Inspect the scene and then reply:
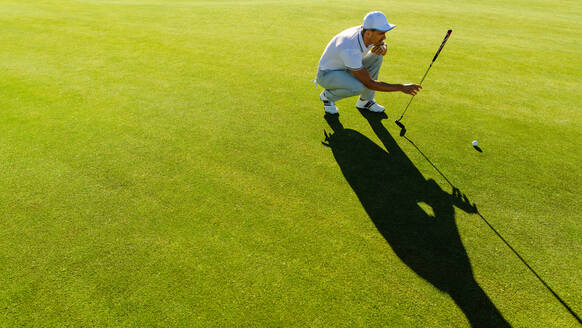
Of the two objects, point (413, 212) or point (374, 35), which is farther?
point (374, 35)

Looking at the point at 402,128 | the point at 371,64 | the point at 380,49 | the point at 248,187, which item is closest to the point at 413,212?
the point at 402,128

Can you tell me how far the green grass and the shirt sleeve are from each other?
1035 mm

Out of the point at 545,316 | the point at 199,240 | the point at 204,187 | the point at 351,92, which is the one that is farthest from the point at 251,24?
the point at 545,316

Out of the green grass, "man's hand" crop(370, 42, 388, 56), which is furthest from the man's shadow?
"man's hand" crop(370, 42, 388, 56)

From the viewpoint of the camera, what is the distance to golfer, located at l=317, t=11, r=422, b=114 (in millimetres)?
4160

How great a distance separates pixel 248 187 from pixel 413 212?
1.99m

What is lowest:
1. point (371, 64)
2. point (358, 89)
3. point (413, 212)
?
point (413, 212)

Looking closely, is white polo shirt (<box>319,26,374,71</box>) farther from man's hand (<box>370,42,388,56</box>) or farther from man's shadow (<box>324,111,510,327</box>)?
man's shadow (<box>324,111,510,327</box>)

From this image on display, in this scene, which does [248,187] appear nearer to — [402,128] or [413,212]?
[413,212]

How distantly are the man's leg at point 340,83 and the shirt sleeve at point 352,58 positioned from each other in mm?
386

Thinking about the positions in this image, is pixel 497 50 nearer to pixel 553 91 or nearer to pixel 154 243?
pixel 553 91

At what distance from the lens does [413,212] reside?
3.46 meters

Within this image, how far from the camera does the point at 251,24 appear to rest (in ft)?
34.0

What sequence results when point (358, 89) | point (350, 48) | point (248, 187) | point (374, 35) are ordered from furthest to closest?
1. point (358, 89)
2. point (350, 48)
3. point (374, 35)
4. point (248, 187)
